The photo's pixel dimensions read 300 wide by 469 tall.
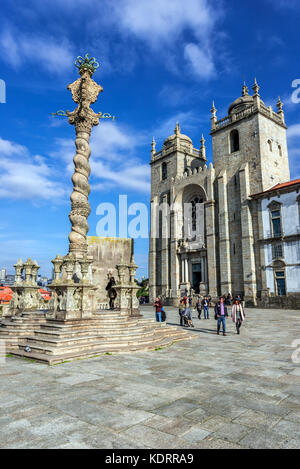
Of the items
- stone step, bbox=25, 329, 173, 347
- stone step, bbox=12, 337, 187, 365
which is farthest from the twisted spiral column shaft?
stone step, bbox=12, 337, 187, 365

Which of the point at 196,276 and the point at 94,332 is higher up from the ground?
the point at 196,276

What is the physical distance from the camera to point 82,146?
12781 mm

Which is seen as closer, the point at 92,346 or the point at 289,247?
the point at 92,346

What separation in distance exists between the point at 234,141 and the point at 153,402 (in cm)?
3190

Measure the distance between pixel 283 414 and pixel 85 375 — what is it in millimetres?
3645

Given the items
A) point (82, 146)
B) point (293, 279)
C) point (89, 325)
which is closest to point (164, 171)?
point (293, 279)

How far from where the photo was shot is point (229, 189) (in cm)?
3062

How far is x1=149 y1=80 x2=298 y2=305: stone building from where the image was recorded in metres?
28.2

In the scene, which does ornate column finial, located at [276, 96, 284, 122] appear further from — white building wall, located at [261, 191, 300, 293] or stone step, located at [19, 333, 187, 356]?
stone step, located at [19, 333, 187, 356]

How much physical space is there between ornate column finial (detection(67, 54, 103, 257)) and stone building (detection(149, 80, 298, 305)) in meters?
19.2

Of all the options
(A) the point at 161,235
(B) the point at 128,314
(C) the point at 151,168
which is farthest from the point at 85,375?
(C) the point at 151,168

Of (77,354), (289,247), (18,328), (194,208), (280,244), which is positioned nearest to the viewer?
(77,354)

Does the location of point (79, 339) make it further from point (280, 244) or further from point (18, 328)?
point (280, 244)

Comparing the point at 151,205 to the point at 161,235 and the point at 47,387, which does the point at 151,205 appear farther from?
the point at 47,387
